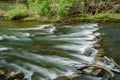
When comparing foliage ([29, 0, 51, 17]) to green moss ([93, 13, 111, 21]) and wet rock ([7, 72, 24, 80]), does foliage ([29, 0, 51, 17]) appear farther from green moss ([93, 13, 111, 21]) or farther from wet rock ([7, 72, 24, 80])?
wet rock ([7, 72, 24, 80])

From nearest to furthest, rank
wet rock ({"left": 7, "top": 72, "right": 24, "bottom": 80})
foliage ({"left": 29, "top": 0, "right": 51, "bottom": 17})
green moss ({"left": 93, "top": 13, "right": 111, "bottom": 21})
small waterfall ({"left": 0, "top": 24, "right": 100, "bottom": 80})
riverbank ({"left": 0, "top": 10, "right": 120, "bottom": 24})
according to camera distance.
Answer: wet rock ({"left": 7, "top": 72, "right": 24, "bottom": 80}) → small waterfall ({"left": 0, "top": 24, "right": 100, "bottom": 80}) → riverbank ({"left": 0, "top": 10, "right": 120, "bottom": 24}) → green moss ({"left": 93, "top": 13, "right": 111, "bottom": 21}) → foliage ({"left": 29, "top": 0, "right": 51, "bottom": 17})

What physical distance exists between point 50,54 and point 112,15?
828cm

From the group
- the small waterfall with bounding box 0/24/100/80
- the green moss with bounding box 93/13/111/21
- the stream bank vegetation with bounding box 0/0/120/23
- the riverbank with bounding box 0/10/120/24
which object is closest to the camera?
the small waterfall with bounding box 0/24/100/80

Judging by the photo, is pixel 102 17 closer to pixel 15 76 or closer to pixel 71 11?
pixel 71 11

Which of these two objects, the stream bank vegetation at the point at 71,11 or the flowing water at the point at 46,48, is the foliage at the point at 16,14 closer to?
the stream bank vegetation at the point at 71,11

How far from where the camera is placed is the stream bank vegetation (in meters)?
16.7

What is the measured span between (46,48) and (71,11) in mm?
7167

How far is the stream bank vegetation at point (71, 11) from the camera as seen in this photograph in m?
16.7

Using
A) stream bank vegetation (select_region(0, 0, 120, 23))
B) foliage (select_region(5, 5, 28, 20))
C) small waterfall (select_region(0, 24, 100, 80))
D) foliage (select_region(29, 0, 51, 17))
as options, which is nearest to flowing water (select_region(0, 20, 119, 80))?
small waterfall (select_region(0, 24, 100, 80))

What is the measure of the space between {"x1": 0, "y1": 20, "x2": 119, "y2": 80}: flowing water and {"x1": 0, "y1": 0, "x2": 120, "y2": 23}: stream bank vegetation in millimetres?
1381

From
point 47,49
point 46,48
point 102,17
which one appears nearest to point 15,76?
point 47,49

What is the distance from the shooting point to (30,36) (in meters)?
13.0

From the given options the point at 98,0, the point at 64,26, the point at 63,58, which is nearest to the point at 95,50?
the point at 63,58

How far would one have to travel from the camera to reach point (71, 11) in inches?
682
